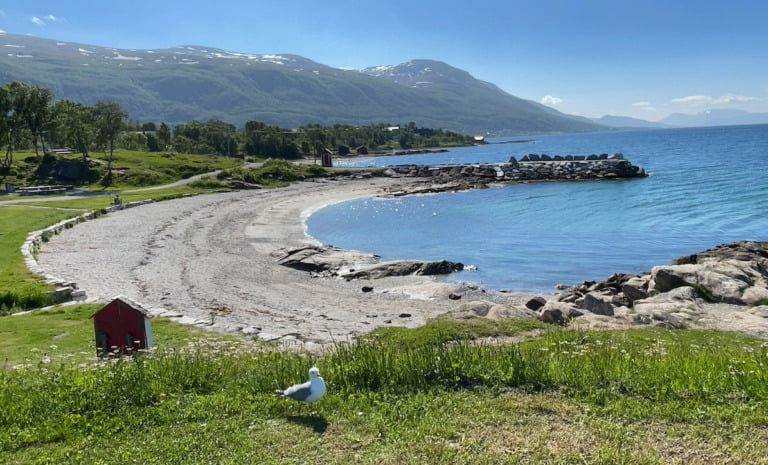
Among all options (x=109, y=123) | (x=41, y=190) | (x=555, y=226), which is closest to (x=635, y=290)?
(x=555, y=226)

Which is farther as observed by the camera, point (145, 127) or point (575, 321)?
point (145, 127)

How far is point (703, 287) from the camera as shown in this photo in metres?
23.1

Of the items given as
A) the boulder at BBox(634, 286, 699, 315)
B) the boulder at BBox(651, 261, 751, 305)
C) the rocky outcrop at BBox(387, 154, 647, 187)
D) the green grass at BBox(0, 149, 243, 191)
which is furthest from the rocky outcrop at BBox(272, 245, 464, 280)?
the rocky outcrop at BBox(387, 154, 647, 187)

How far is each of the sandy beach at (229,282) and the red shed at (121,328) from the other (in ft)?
15.4

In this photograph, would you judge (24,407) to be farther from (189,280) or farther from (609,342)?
(189,280)

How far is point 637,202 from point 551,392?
64454mm

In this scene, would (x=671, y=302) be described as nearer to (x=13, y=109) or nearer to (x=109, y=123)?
(x=109, y=123)

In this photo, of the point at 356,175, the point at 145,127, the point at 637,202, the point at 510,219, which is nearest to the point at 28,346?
the point at 510,219

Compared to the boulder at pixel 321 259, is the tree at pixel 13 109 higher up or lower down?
higher up

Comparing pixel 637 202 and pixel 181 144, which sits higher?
pixel 181 144

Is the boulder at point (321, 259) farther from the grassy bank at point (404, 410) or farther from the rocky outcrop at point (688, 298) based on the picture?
the grassy bank at point (404, 410)

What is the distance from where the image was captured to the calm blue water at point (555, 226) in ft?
118

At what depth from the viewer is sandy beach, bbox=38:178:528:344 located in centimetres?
2081

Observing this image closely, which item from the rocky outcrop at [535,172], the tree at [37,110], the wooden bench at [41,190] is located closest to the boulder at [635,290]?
the wooden bench at [41,190]
